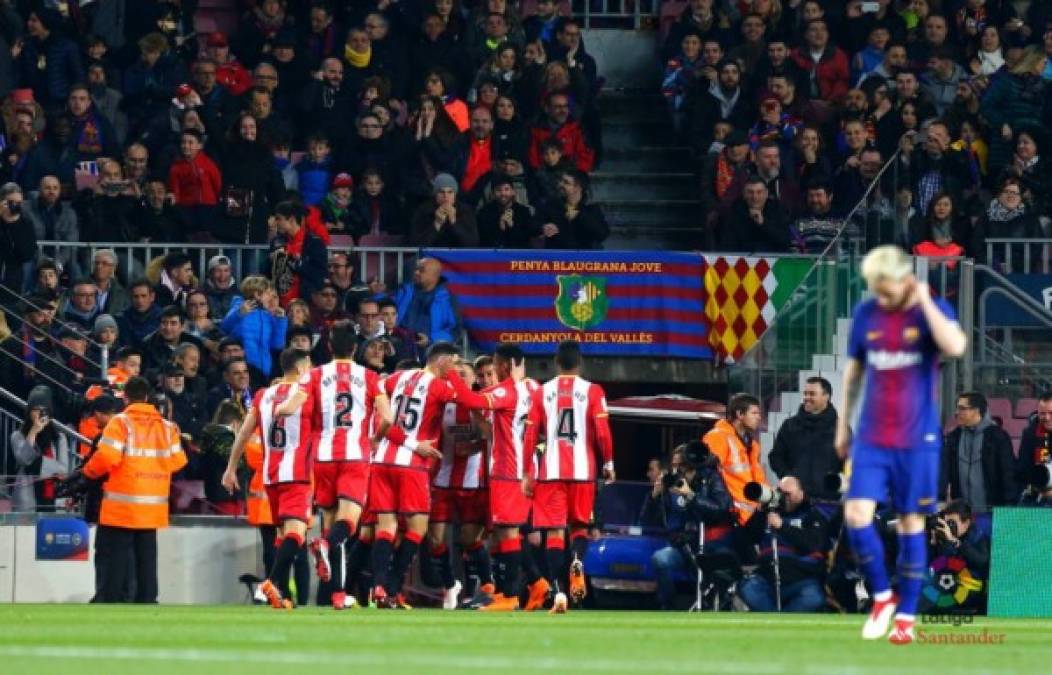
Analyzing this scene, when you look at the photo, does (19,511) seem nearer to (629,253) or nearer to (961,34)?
(629,253)

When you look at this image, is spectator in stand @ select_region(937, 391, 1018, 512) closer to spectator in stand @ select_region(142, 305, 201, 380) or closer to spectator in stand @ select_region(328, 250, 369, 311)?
spectator in stand @ select_region(328, 250, 369, 311)

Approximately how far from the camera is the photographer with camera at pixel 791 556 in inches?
834

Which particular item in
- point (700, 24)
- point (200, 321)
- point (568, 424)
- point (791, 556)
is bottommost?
point (791, 556)

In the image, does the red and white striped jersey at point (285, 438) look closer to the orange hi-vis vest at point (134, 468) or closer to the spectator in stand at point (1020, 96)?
the orange hi-vis vest at point (134, 468)

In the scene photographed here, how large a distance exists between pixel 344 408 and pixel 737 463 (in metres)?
3.92

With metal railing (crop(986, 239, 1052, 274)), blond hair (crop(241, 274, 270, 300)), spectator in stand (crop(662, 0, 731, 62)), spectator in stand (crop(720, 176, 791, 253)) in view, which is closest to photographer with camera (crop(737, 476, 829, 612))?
metal railing (crop(986, 239, 1052, 274))

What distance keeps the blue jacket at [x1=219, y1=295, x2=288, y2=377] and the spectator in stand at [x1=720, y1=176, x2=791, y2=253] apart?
15.5 feet

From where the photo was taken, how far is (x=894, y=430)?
551 inches

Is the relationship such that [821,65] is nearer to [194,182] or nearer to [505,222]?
[505,222]

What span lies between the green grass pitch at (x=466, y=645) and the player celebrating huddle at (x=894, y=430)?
1.20 feet

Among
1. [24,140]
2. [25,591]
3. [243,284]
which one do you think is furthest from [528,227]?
[25,591]

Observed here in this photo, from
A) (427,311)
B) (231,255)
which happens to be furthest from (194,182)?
(427,311)

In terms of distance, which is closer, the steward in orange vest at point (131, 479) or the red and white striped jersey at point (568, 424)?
the steward in orange vest at point (131, 479)

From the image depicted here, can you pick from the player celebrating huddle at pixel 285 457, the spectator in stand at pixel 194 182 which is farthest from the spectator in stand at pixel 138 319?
the player celebrating huddle at pixel 285 457
